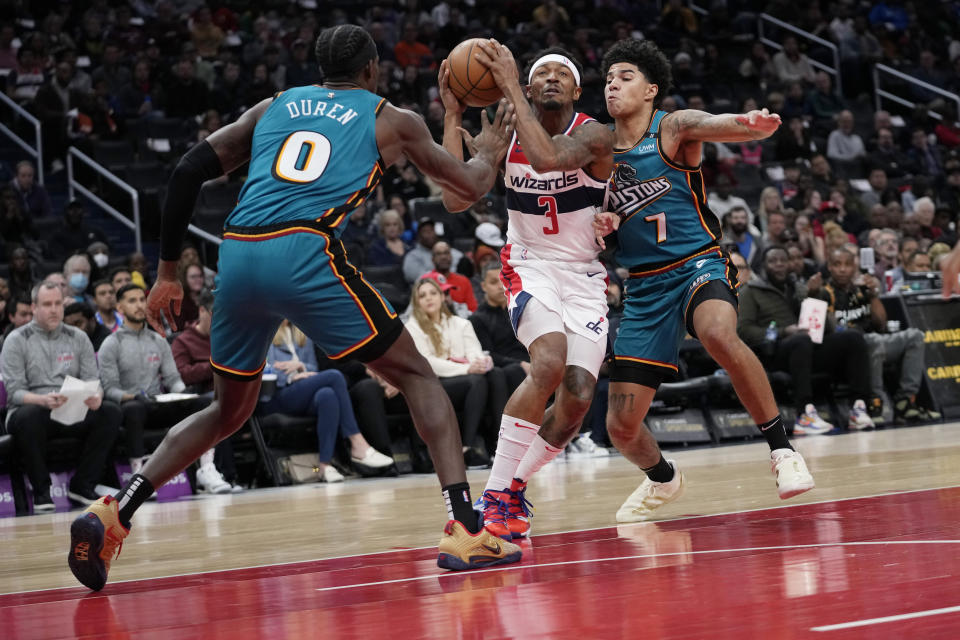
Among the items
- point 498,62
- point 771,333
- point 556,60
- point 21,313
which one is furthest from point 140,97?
point 498,62

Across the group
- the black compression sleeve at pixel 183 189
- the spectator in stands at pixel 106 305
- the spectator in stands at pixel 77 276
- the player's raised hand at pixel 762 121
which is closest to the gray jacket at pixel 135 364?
the spectator in stands at pixel 106 305

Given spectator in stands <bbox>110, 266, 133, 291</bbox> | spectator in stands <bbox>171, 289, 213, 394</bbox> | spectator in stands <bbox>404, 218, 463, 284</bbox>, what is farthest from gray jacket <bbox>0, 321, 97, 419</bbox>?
spectator in stands <bbox>404, 218, 463, 284</bbox>

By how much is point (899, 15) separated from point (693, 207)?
18.3m

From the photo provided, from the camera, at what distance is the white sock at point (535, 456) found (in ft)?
17.2

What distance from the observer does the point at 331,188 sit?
4262 mm

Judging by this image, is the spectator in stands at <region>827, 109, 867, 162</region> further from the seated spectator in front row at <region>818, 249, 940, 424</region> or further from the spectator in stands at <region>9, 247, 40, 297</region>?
the spectator in stands at <region>9, 247, 40, 297</region>

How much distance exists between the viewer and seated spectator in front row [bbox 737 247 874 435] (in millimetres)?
11297

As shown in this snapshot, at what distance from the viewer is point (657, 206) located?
541 centimetres

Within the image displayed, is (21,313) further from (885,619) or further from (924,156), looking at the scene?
(924,156)

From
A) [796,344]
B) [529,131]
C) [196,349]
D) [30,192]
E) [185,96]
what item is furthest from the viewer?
[185,96]

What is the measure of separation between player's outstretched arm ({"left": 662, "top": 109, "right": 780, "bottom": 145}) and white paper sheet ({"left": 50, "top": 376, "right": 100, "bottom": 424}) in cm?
495

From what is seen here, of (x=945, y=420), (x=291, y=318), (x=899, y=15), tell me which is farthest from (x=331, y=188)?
(x=899, y=15)

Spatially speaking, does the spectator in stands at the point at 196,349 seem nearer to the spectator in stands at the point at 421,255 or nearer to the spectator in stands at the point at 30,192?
the spectator in stands at the point at 421,255

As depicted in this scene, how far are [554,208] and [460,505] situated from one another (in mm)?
1565
